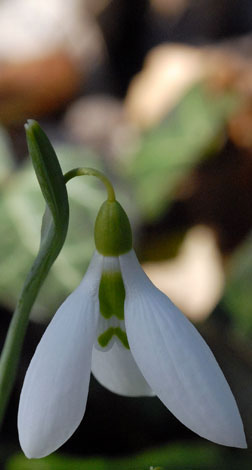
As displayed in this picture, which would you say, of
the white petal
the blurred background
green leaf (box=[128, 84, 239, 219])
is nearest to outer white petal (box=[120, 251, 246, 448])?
the white petal

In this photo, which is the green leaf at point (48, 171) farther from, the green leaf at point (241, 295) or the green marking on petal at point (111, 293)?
the green leaf at point (241, 295)

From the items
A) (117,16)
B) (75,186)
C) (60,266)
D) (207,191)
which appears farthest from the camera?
(117,16)

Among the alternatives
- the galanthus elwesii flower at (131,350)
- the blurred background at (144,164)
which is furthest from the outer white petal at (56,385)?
the blurred background at (144,164)

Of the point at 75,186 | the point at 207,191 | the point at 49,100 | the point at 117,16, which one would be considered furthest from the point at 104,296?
the point at 117,16

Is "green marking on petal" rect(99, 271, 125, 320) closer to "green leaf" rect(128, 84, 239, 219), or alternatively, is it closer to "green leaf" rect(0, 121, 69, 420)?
"green leaf" rect(0, 121, 69, 420)

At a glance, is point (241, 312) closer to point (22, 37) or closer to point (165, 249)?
point (165, 249)

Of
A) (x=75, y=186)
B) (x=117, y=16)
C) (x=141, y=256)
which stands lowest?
(x=141, y=256)
